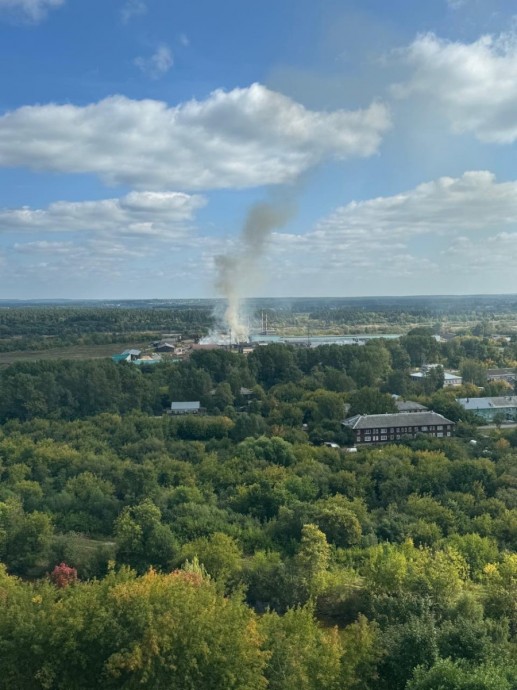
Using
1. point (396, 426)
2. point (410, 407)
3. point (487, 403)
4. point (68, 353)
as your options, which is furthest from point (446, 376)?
point (68, 353)

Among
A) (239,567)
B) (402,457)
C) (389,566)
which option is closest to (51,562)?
(239,567)

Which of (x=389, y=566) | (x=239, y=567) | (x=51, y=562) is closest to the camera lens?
(x=389, y=566)

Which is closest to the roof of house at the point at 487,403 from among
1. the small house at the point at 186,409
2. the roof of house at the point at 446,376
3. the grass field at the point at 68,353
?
the roof of house at the point at 446,376

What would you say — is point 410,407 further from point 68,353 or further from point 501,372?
point 68,353

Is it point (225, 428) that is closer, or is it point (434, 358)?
point (225, 428)

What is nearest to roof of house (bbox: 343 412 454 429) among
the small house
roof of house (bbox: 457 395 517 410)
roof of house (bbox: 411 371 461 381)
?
roof of house (bbox: 457 395 517 410)

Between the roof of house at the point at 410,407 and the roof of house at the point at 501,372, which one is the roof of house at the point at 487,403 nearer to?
the roof of house at the point at 410,407

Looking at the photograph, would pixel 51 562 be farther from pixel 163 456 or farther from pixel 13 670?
pixel 163 456
